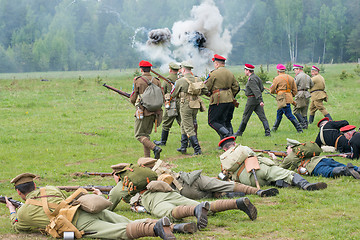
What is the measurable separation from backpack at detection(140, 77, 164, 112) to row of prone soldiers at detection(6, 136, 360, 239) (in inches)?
129

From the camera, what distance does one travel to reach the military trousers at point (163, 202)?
6504mm

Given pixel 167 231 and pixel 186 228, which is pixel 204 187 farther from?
pixel 167 231

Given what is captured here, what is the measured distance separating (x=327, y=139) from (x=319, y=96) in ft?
21.4

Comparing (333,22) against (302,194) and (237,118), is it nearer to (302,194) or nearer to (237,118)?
(237,118)

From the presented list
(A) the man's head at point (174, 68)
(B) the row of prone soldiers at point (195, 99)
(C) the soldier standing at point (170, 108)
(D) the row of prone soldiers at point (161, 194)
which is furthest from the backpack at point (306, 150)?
(A) the man's head at point (174, 68)

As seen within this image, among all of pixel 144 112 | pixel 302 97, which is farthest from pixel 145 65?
pixel 302 97

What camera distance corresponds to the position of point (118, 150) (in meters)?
14.0

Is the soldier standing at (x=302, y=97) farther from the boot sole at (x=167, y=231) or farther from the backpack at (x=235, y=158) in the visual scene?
the boot sole at (x=167, y=231)

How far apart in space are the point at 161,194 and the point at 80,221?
4.21 feet

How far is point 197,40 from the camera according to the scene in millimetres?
21781

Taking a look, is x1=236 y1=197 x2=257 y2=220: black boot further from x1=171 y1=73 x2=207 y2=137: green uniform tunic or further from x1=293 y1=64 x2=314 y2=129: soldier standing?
x1=293 y1=64 x2=314 y2=129: soldier standing

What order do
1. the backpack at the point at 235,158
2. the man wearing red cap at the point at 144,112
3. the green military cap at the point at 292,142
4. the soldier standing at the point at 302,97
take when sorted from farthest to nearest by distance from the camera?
1. the soldier standing at the point at 302,97
2. the man wearing red cap at the point at 144,112
3. the green military cap at the point at 292,142
4. the backpack at the point at 235,158

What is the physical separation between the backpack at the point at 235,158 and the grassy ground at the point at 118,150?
832 mm

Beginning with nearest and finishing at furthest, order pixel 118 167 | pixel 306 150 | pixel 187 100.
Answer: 1. pixel 118 167
2. pixel 306 150
3. pixel 187 100
